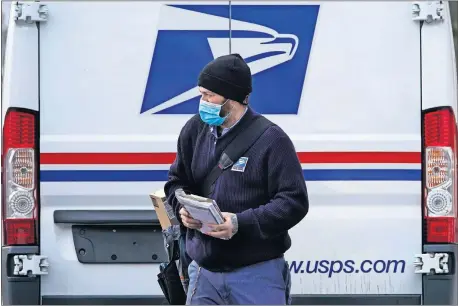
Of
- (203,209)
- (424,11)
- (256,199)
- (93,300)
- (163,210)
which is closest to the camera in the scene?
(203,209)

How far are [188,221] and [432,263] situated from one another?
164 centimetres

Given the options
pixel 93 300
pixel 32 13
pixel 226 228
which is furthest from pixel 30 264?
pixel 226 228

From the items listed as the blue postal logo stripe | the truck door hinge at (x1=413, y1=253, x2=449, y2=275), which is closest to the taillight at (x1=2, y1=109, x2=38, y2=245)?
the blue postal logo stripe

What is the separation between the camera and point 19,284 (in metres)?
5.71

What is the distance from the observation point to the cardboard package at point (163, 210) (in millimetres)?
5262

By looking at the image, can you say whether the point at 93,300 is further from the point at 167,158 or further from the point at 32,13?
the point at 32,13

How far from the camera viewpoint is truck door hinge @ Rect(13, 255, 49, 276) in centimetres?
569

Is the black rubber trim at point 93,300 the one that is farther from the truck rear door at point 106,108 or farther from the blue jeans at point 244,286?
the blue jeans at point 244,286

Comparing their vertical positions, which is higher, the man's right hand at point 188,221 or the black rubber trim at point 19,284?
the man's right hand at point 188,221

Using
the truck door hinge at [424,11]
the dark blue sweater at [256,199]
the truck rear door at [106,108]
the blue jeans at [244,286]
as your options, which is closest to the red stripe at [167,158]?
the truck rear door at [106,108]

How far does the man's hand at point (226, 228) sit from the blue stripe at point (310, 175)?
4.08 ft

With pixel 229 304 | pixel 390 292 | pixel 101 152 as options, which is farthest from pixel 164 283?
pixel 390 292

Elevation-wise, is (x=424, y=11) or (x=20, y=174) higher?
(x=424, y=11)

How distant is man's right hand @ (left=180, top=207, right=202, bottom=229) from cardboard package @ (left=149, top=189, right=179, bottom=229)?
1.80 feet
